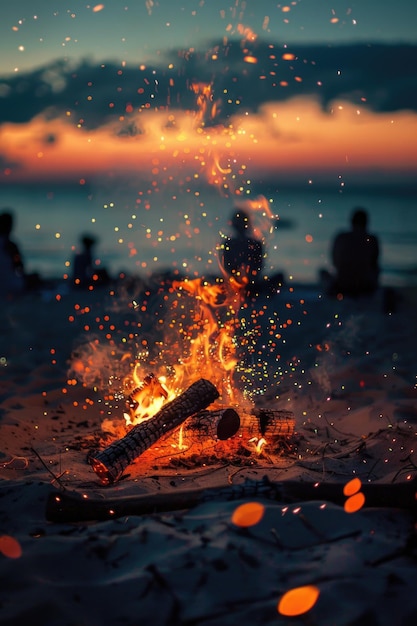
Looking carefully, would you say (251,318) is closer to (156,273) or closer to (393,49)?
(156,273)

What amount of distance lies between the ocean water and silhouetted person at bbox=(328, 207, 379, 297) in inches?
50.8

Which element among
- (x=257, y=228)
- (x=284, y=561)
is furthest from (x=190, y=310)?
→ (x=284, y=561)

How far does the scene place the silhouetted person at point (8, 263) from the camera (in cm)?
1213

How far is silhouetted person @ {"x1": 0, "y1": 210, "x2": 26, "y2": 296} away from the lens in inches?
478

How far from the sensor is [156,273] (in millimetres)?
12680

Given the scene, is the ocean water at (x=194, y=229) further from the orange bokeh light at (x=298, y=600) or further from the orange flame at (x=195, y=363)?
the orange bokeh light at (x=298, y=600)

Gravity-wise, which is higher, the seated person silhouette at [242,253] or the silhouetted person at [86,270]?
the silhouetted person at [86,270]

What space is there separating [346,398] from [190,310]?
11.1 feet

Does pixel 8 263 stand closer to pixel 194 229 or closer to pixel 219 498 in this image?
pixel 194 229

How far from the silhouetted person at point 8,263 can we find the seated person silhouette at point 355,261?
A: 5.57m

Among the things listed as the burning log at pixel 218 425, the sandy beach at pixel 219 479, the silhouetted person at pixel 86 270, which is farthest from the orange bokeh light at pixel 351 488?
the silhouetted person at pixel 86 270

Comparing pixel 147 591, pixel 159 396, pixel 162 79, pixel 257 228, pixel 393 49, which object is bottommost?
pixel 147 591

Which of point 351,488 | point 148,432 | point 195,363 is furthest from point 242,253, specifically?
point 351,488

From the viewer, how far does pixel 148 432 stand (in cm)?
530
